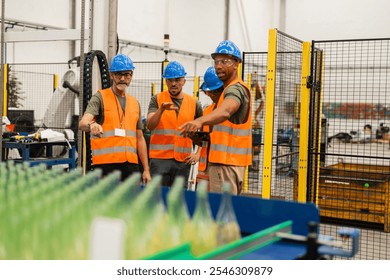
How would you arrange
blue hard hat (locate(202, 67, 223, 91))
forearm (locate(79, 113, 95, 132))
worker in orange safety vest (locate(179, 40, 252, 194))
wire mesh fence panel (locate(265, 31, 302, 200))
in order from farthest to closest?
wire mesh fence panel (locate(265, 31, 302, 200))
blue hard hat (locate(202, 67, 223, 91))
forearm (locate(79, 113, 95, 132))
worker in orange safety vest (locate(179, 40, 252, 194))

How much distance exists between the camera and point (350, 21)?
16.4 meters

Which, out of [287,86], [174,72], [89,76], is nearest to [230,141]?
[174,72]

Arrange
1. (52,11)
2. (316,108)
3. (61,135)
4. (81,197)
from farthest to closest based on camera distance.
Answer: (52,11) < (61,135) < (316,108) < (81,197)

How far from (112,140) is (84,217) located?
2812mm

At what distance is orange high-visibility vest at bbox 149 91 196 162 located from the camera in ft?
15.5

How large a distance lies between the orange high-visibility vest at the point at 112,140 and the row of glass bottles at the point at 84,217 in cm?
228

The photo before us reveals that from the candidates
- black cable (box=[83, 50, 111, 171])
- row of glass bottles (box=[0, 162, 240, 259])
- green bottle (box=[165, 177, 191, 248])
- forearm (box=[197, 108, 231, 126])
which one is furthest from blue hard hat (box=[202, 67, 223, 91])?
green bottle (box=[165, 177, 191, 248])

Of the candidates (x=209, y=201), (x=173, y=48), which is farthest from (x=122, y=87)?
(x=173, y=48)

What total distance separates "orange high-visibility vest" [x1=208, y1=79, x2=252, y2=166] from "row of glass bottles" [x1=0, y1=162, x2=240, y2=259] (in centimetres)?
175

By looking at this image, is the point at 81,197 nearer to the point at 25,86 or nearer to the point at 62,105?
the point at 62,105

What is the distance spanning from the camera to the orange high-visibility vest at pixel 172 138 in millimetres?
4738

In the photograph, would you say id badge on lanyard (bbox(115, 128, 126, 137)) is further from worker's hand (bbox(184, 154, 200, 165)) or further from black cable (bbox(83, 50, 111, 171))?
worker's hand (bbox(184, 154, 200, 165))

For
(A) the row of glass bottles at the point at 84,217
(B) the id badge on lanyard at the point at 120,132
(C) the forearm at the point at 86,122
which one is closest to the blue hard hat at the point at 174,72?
(B) the id badge on lanyard at the point at 120,132
